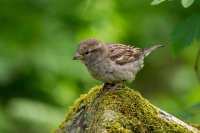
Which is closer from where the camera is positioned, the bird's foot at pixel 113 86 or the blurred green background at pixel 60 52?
the bird's foot at pixel 113 86

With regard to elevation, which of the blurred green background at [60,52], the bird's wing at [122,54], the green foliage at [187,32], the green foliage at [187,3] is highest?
the blurred green background at [60,52]

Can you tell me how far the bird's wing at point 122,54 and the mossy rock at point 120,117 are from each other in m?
0.95

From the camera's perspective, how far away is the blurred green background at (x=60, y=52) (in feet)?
35.7

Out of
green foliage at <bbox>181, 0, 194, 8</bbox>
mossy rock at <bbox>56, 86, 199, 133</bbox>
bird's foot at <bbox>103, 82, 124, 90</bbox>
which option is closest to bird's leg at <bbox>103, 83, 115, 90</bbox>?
bird's foot at <bbox>103, 82, 124, 90</bbox>

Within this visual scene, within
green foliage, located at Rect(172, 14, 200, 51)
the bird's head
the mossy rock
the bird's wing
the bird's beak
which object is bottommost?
the mossy rock

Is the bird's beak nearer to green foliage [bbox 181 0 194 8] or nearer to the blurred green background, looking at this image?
green foliage [bbox 181 0 194 8]

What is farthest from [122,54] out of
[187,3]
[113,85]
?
[187,3]

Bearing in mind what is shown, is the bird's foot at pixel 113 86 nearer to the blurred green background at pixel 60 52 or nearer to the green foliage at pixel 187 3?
the green foliage at pixel 187 3

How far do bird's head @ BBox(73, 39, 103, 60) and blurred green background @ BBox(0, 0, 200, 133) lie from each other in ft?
9.36

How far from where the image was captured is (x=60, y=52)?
37.6ft

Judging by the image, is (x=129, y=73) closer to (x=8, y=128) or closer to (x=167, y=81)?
(x=8, y=128)

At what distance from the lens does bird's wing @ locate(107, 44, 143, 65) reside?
7.57 m

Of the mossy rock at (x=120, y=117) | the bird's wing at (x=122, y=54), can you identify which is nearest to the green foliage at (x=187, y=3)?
the mossy rock at (x=120, y=117)

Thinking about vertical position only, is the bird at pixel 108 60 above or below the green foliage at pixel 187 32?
above
